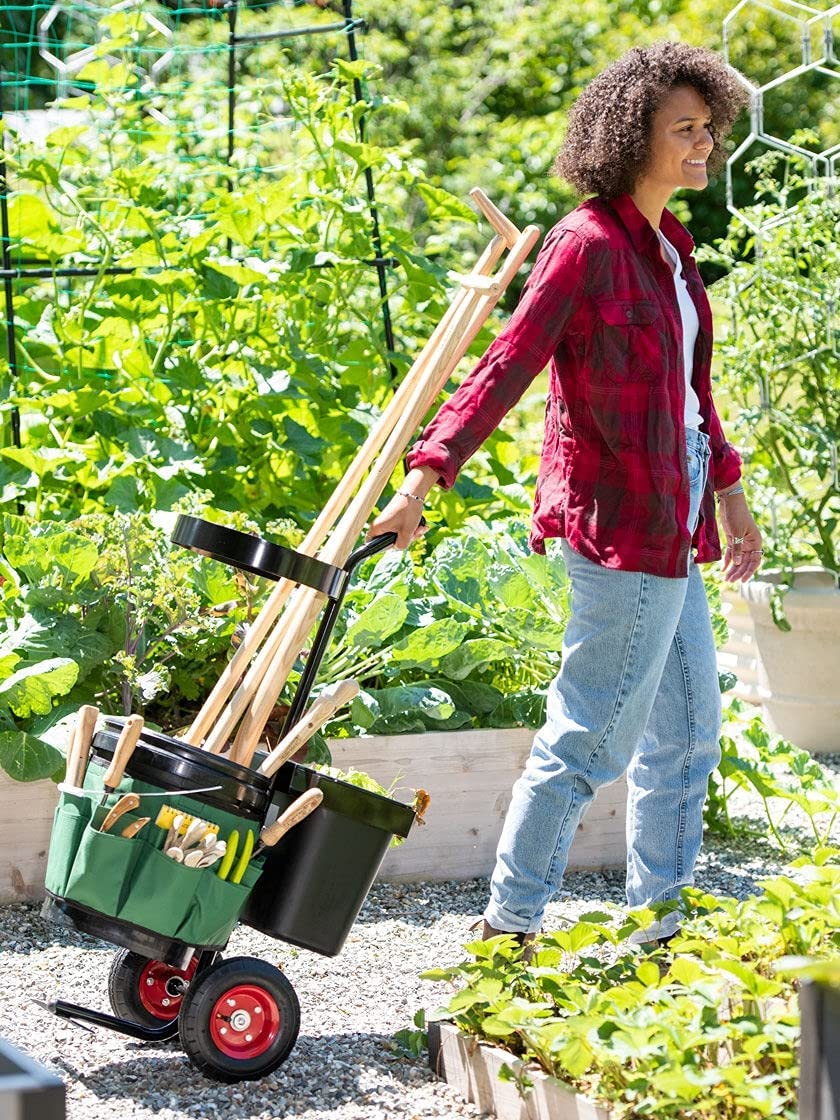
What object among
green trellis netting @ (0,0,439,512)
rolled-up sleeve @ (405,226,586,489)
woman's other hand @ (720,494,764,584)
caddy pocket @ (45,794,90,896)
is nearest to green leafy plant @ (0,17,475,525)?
green trellis netting @ (0,0,439,512)

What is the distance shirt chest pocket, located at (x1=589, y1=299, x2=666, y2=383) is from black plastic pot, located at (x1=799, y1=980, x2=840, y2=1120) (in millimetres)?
1129

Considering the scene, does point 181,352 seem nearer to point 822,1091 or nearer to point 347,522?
point 347,522

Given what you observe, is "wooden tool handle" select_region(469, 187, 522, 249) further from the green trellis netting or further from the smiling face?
the green trellis netting

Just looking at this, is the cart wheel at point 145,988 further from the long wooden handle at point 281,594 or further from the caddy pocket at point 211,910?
the long wooden handle at point 281,594

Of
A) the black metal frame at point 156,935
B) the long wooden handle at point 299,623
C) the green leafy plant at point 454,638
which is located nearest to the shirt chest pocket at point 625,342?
the long wooden handle at point 299,623

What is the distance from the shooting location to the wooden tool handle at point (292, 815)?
191 centimetres

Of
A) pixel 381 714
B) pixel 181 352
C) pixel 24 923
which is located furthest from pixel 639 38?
pixel 24 923

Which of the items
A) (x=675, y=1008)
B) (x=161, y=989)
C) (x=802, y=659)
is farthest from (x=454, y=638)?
(x=802, y=659)

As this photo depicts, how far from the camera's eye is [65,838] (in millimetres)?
1883

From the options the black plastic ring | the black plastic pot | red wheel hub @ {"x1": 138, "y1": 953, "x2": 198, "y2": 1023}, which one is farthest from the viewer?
red wheel hub @ {"x1": 138, "y1": 953, "x2": 198, "y2": 1023}

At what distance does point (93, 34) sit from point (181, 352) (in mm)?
6300

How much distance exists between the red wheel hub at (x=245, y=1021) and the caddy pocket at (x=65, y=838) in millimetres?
255

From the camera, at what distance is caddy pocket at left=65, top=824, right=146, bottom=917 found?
1832 mm

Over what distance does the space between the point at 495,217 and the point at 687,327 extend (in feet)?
1.15
